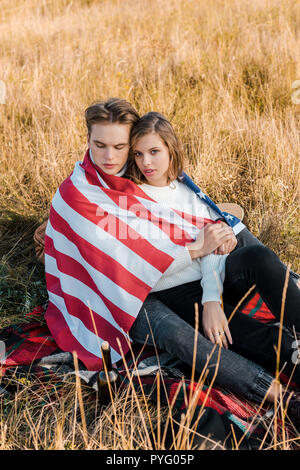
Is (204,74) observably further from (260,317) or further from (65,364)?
(65,364)

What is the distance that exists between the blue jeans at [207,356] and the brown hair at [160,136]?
0.91 m

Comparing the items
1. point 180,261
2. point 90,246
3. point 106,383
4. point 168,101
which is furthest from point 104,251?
point 168,101

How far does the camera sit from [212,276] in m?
2.59

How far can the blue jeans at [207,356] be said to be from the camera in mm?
2211

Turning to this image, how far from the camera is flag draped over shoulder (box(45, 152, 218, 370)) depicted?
2633 mm

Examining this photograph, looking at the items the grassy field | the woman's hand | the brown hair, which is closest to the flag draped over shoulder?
the brown hair

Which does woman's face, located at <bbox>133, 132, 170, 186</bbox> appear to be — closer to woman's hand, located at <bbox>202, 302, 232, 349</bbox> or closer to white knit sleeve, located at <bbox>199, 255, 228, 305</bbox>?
white knit sleeve, located at <bbox>199, 255, 228, 305</bbox>

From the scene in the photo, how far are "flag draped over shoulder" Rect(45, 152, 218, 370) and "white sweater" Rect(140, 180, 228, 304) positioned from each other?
7 centimetres

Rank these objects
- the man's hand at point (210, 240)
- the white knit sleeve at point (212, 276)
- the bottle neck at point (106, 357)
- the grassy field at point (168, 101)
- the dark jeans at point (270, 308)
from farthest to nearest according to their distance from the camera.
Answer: the grassy field at point (168, 101) < the man's hand at point (210, 240) < the white knit sleeve at point (212, 276) < the dark jeans at point (270, 308) < the bottle neck at point (106, 357)

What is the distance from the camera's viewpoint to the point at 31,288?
332 centimetres

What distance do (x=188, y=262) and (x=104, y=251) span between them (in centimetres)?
54

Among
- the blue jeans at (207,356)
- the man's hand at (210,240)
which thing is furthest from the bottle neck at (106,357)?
the man's hand at (210,240)

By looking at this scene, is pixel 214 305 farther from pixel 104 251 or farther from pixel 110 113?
pixel 110 113

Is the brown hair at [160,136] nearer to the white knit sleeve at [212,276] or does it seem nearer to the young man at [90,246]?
the young man at [90,246]
